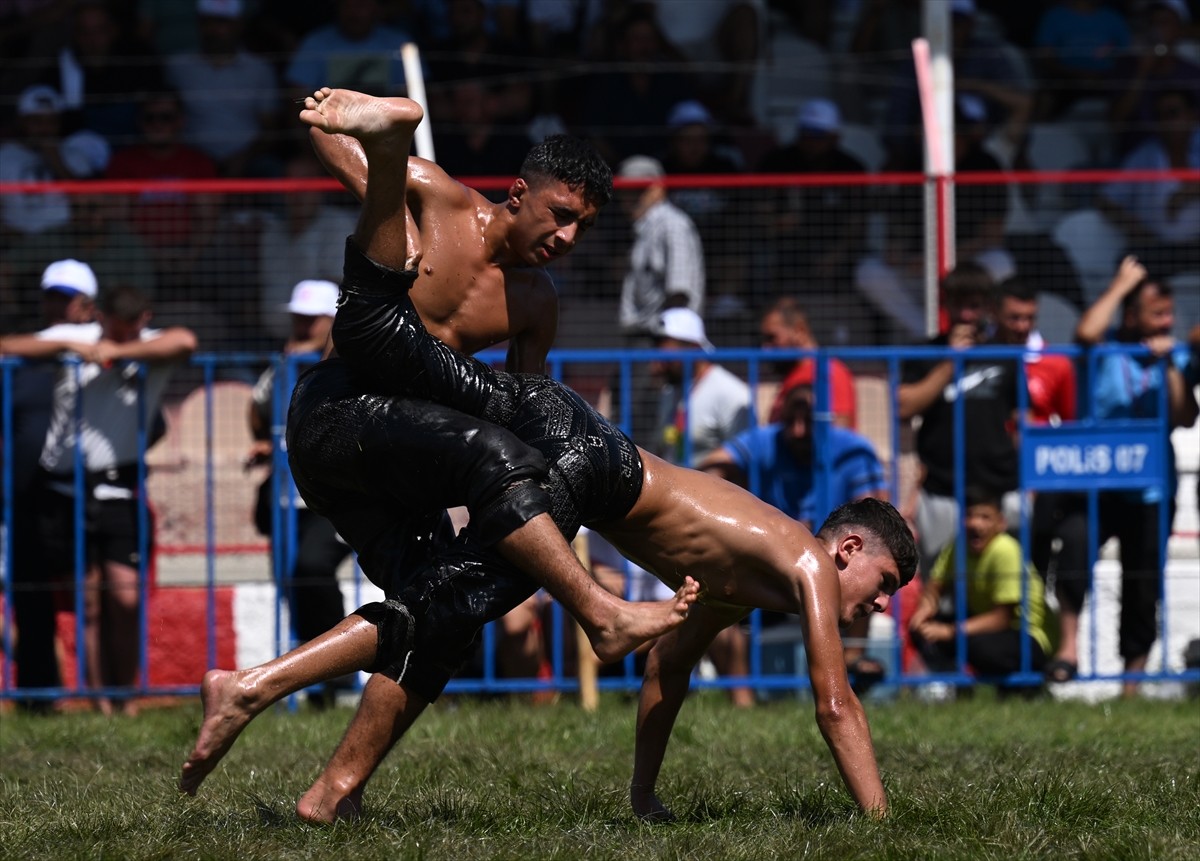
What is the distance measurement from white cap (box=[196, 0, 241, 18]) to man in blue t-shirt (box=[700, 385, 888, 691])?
514 cm

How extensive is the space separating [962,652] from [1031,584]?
1.48 ft

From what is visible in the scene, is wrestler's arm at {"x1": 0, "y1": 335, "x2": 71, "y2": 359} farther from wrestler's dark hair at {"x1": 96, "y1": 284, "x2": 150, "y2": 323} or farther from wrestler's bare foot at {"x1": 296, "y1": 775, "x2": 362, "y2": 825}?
wrestler's bare foot at {"x1": 296, "y1": 775, "x2": 362, "y2": 825}

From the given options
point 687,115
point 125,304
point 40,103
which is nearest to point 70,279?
point 125,304

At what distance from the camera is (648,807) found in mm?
4938

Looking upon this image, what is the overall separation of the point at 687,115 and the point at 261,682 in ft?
22.5

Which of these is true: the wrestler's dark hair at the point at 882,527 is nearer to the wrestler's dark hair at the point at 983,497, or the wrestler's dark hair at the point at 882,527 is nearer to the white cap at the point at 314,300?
the wrestler's dark hair at the point at 983,497

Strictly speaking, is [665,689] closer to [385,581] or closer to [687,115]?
[385,581]

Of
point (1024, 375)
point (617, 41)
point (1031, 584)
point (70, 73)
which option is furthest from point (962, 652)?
point (70, 73)

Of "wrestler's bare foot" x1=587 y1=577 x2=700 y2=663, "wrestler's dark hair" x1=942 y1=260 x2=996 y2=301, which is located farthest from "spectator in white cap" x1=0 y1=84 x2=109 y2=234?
"wrestler's bare foot" x1=587 y1=577 x2=700 y2=663

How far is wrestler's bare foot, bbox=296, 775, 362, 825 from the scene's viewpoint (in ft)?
15.1

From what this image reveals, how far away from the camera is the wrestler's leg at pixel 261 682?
14.6ft

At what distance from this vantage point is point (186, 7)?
1197 cm

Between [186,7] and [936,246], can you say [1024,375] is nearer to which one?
[936,246]

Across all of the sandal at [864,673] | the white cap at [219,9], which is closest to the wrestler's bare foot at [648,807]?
the sandal at [864,673]
